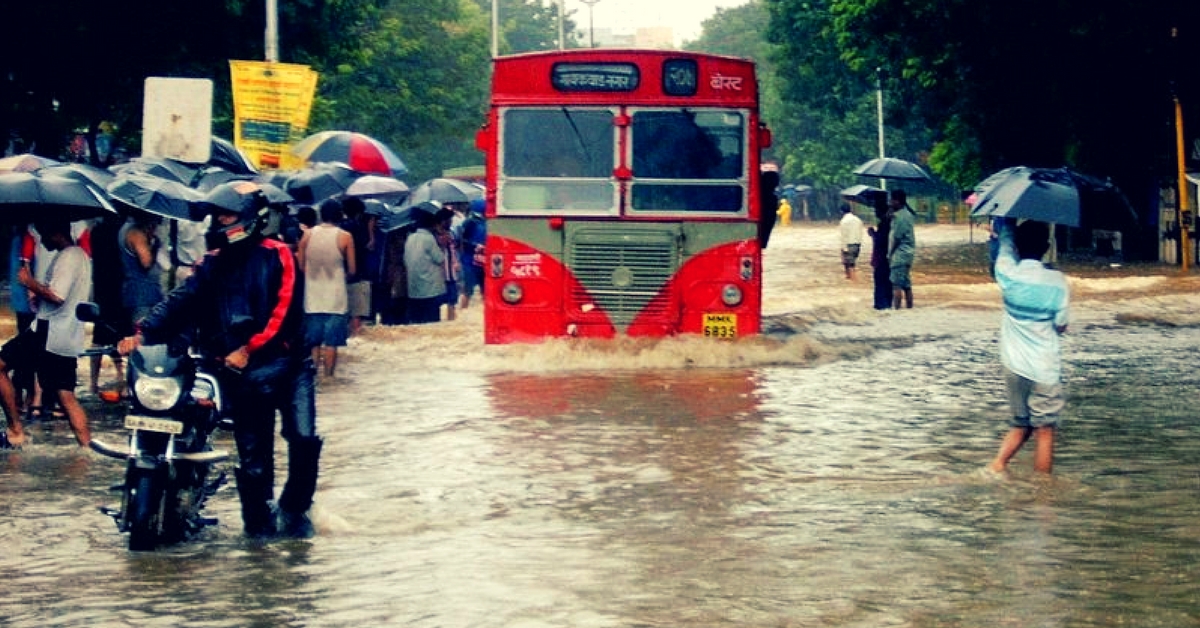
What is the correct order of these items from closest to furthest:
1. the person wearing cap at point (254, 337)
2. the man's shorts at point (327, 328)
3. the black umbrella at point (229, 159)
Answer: the person wearing cap at point (254, 337), the man's shorts at point (327, 328), the black umbrella at point (229, 159)

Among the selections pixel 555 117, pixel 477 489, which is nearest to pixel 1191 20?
pixel 555 117

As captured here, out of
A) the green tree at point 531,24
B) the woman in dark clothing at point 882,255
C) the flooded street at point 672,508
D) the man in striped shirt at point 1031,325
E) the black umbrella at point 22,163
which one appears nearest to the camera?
the flooded street at point 672,508

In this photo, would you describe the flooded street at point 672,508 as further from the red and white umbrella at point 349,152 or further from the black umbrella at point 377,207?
the red and white umbrella at point 349,152

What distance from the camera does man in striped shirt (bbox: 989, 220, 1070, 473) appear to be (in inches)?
469

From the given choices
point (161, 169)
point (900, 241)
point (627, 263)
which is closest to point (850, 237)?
point (900, 241)

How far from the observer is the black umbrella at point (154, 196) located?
16.4 m

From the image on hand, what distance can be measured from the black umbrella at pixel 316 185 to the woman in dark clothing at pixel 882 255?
21.3 ft

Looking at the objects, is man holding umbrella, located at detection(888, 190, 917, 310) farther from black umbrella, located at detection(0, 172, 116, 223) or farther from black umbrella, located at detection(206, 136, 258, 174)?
black umbrella, located at detection(0, 172, 116, 223)

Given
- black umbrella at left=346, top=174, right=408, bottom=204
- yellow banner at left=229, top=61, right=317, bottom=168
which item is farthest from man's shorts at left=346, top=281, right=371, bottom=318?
yellow banner at left=229, top=61, right=317, bottom=168

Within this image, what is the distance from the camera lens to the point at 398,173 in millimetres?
32625

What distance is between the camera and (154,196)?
54.2 feet

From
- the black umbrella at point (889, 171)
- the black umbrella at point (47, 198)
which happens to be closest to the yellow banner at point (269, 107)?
the black umbrella at point (47, 198)

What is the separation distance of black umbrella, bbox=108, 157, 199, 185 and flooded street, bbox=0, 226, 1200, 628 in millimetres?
2253

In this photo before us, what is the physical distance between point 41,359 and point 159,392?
15.5ft
